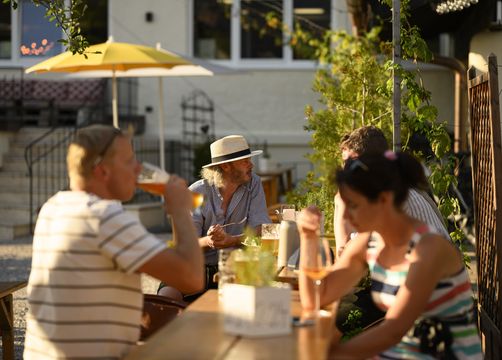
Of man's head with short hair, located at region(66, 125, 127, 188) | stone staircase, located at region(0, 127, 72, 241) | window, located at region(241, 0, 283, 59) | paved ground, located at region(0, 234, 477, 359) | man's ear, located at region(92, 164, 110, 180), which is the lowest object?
A: paved ground, located at region(0, 234, 477, 359)

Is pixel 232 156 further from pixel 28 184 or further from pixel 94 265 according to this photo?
pixel 28 184

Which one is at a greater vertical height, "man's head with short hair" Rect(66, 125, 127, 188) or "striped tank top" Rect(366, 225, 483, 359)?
"man's head with short hair" Rect(66, 125, 127, 188)

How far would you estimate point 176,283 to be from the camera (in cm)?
344

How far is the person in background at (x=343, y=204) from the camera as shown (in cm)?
481

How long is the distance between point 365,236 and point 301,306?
0.35 metres

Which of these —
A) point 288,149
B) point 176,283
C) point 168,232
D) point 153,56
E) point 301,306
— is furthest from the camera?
point 288,149

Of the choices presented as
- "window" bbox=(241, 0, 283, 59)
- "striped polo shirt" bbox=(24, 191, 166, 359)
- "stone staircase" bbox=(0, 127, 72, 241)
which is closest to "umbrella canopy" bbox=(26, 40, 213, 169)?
"stone staircase" bbox=(0, 127, 72, 241)

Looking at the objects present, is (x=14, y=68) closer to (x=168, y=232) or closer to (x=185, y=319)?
(x=168, y=232)

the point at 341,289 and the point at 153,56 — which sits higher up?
the point at 153,56

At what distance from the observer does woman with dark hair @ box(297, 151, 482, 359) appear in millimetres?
3418

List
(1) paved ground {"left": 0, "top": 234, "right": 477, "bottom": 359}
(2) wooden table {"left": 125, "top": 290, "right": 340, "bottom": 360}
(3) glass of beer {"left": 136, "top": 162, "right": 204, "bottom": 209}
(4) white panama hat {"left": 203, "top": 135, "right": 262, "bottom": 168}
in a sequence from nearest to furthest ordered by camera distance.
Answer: (2) wooden table {"left": 125, "top": 290, "right": 340, "bottom": 360} → (3) glass of beer {"left": 136, "top": 162, "right": 204, "bottom": 209} → (4) white panama hat {"left": 203, "top": 135, "right": 262, "bottom": 168} → (1) paved ground {"left": 0, "top": 234, "right": 477, "bottom": 359}

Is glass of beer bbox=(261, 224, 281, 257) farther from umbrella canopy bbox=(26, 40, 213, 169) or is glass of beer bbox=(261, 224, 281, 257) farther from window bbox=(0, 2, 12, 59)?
window bbox=(0, 2, 12, 59)

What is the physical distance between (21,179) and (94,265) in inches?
467

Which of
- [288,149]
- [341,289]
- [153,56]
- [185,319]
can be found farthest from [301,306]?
[288,149]
